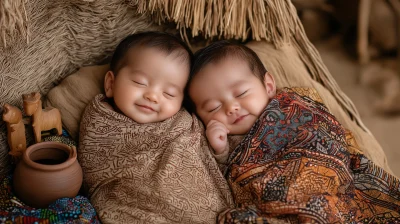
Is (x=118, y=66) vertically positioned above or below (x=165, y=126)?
above

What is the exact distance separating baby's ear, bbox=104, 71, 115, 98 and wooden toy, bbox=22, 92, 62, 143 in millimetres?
184

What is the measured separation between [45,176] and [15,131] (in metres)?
0.20

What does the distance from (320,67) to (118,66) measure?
82cm

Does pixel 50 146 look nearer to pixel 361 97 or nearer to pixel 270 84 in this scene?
pixel 270 84

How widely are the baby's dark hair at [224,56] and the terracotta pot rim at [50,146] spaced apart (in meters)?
0.48

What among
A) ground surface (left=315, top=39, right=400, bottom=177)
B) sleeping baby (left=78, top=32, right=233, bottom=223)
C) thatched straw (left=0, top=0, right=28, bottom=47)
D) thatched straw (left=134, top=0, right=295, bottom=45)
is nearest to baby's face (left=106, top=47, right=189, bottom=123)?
sleeping baby (left=78, top=32, right=233, bottom=223)

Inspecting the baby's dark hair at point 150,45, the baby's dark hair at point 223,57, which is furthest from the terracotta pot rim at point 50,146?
the baby's dark hair at point 223,57

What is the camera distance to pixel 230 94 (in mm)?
1766

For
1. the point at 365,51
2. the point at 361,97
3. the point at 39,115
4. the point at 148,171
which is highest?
the point at 39,115

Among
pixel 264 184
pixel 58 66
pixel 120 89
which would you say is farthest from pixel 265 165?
pixel 58 66

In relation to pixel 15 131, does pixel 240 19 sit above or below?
above

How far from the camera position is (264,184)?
1590 mm

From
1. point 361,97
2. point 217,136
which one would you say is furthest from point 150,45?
point 361,97

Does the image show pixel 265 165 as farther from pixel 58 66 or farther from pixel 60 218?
pixel 58 66
